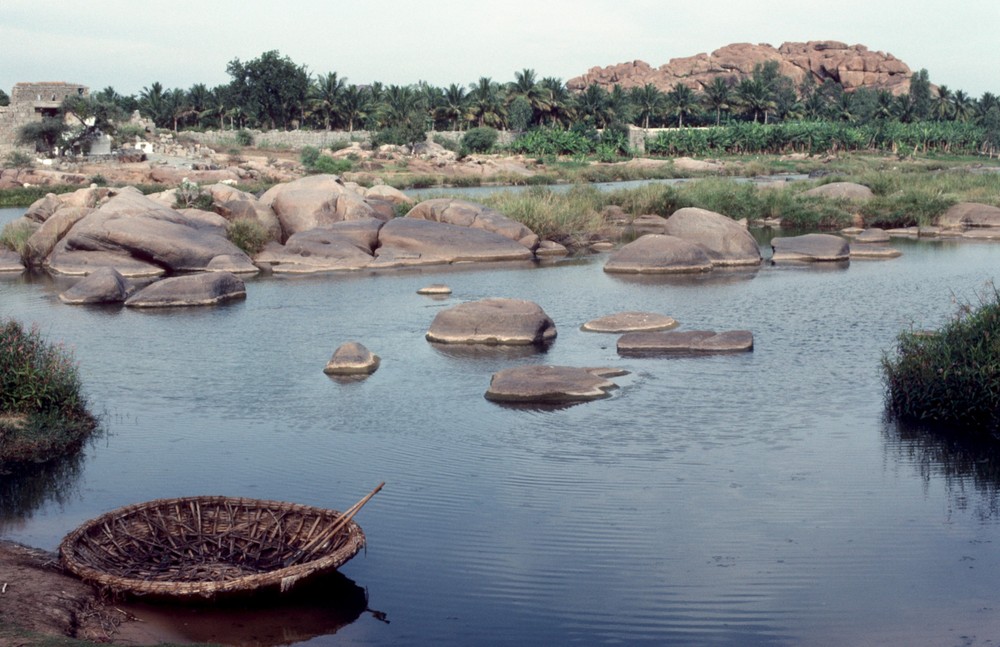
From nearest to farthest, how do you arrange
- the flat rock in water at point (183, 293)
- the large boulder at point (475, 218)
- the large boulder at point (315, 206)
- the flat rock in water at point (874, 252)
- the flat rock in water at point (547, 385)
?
1. the flat rock in water at point (547, 385)
2. the flat rock in water at point (183, 293)
3. the flat rock in water at point (874, 252)
4. the large boulder at point (475, 218)
5. the large boulder at point (315, 206)

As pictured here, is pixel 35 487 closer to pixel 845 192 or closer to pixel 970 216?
pixel 970 216

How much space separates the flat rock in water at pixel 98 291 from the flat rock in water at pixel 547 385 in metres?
11.1

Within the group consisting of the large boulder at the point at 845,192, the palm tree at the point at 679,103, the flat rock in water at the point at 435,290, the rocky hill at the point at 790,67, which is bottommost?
the flat rock in water at the point at 435,290

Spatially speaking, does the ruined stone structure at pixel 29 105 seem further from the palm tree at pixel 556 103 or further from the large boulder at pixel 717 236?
the large boulder at pixel 717 236

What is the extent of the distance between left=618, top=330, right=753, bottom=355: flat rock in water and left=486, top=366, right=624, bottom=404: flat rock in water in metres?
2.21

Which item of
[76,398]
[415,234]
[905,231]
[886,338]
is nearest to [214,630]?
[76,398]

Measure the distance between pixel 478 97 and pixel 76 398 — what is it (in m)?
77.7

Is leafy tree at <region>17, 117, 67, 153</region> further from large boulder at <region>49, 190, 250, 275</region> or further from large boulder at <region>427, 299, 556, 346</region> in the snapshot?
large boulder at <region>427, 299, 556, 346</region>

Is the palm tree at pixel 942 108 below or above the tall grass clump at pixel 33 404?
above

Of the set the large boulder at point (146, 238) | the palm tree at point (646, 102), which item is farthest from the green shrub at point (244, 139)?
the large boulder at point (146, 238)

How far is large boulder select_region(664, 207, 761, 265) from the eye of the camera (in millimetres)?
26750

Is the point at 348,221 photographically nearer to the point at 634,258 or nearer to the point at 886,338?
the point at 634,258

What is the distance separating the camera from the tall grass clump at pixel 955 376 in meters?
11.7

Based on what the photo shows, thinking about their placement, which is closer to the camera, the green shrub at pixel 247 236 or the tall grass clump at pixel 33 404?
the tall grass clump at pixel 33 404
